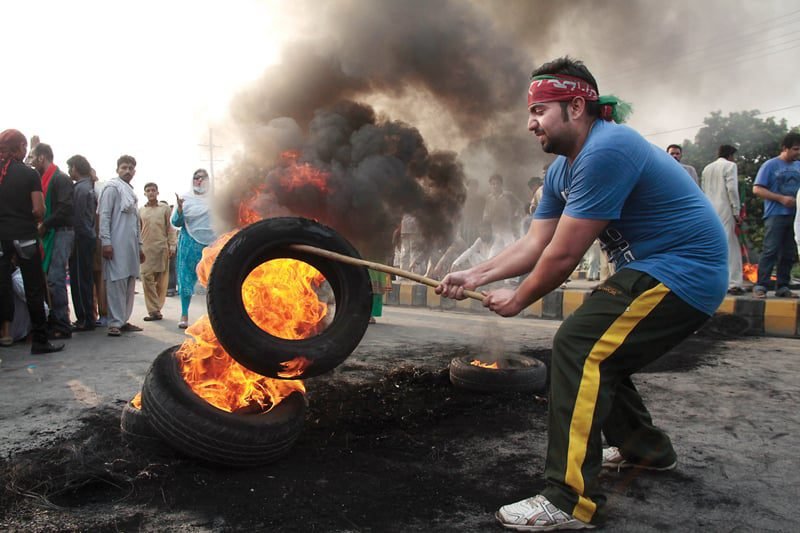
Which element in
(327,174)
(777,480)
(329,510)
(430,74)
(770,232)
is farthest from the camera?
(770,232)

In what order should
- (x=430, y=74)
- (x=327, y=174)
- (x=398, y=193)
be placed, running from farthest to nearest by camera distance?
(x=430, y=74)
(x=398, y=193)
(x=327, y=174)

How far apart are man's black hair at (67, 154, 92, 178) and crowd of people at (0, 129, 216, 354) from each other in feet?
0.04

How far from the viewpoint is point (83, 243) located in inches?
295

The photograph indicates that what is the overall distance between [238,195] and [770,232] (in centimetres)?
718

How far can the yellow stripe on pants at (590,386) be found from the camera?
2.40 m

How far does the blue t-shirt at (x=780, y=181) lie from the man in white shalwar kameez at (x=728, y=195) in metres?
0.43

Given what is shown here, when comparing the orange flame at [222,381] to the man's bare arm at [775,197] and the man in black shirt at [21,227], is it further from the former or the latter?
the man's bare arm at [775,197]

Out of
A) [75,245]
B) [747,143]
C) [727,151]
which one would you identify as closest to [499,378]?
[75,245]

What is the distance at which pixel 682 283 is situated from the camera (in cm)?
254

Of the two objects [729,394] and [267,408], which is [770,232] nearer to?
[729,394]

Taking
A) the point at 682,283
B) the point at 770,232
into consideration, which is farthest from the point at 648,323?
the point at 770,232

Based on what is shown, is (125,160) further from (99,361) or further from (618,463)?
(618,463)

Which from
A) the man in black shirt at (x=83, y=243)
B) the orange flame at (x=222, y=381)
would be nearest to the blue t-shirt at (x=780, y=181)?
the orange flame at (x=222, y=381)

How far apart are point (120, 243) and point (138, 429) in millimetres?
4965
